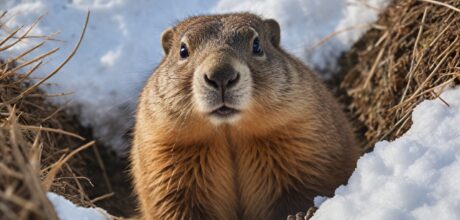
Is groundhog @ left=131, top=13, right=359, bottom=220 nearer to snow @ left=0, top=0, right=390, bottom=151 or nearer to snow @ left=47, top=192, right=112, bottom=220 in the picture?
snow @ left=47, top=192, right=112, bottom=220

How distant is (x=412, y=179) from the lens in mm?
4070

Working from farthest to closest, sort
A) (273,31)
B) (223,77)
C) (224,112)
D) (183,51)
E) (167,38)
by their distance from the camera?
(167,38), (273,31), (183,51), (224,112), (223,77)

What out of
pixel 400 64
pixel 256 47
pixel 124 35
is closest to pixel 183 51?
pixel 256 47

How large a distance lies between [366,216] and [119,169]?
470 cm

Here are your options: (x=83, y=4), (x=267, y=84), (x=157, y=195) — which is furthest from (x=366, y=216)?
(x=83, y=4)

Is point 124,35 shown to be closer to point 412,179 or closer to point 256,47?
point 256,47

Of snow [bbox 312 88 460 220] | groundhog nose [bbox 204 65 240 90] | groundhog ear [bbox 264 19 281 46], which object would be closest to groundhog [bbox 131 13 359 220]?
groundhog nose [bbox 204 65 240 90]

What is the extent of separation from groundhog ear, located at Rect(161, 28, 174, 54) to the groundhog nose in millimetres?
1716

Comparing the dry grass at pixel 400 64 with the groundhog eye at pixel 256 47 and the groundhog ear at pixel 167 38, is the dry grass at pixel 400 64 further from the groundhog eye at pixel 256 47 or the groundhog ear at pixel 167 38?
the groundhog ear at pixel 167 38

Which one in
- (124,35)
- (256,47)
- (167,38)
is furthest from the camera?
(124,35)

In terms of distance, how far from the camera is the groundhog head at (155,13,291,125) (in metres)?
4.74

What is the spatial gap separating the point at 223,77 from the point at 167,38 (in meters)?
1.88

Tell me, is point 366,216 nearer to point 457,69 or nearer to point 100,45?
point 457,69

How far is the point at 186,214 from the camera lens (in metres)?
5.33
